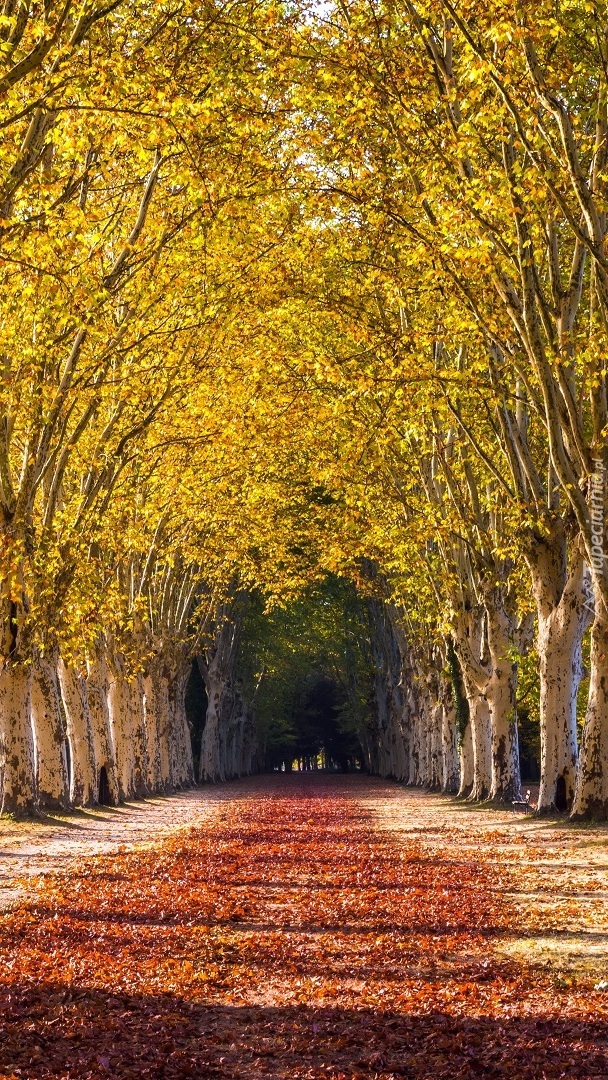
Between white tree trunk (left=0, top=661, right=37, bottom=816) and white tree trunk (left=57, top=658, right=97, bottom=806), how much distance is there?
589cm

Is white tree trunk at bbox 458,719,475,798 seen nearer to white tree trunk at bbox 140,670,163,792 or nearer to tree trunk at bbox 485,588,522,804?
tree trunk at bbox 485,588,522,804

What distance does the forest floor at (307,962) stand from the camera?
23.5 feet

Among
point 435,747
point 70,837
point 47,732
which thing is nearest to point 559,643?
point 70,837

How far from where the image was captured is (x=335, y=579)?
63156 mm

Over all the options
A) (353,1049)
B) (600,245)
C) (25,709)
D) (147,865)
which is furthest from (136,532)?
(353,1049)

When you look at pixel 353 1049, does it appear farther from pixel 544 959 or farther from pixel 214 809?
pixel 214 809

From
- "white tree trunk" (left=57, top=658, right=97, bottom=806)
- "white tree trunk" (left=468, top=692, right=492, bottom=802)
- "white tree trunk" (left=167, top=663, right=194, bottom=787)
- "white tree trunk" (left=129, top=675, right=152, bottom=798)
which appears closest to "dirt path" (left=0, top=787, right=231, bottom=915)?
"white tree trunk" (left=57, top=658, right=97, bottom=806)

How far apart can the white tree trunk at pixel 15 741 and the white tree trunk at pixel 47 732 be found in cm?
199

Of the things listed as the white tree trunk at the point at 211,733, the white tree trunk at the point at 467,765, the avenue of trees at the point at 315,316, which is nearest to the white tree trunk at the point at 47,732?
the avenue of trees at the point at 315,316

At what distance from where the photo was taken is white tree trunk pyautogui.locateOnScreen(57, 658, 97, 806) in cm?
3062

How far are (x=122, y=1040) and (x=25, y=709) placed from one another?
Answer: 17.2m

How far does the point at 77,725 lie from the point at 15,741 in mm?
6740

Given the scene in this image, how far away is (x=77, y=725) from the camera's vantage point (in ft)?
101

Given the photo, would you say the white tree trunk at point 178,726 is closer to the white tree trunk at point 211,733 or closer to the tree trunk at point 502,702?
the white tree trunk at point 211,733
